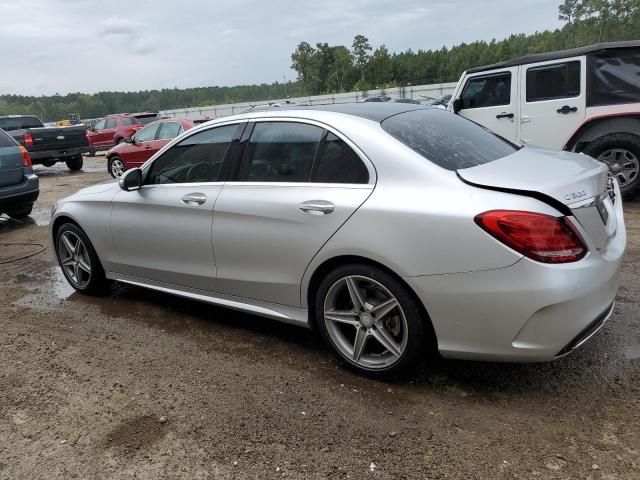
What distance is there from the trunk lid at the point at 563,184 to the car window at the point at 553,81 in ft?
14.6

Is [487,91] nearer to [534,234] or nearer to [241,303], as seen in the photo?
[241,303]

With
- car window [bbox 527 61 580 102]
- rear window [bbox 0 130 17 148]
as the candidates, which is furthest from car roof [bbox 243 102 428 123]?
rear window [bbox 0 130 17 148]

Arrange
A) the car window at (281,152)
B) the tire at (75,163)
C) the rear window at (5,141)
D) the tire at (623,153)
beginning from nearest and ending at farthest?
the car window at (281,152) < the tire at (623,153) < the rear window at (5,141) < the tire at (75,163)

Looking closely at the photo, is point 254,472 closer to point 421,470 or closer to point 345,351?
point 421,470

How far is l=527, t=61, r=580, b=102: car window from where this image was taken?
22.7 feet

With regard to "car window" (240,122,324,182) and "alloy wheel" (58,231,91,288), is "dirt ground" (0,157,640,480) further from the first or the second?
"car window" (240,122,324,182)

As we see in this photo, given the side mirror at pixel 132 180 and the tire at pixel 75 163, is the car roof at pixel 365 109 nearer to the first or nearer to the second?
the side mirror at pixel 132 180

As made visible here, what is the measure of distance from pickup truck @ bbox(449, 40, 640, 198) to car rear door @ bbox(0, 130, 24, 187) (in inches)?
282

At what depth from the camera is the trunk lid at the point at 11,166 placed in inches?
311

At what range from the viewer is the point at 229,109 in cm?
5200

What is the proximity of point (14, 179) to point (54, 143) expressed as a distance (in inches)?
333

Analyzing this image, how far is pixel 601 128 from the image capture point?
676cm

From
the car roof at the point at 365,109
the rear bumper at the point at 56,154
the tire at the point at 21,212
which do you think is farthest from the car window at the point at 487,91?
Answer: the rear bumper at the point at 56,154

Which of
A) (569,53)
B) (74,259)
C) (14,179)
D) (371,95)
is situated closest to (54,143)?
(14,179)
